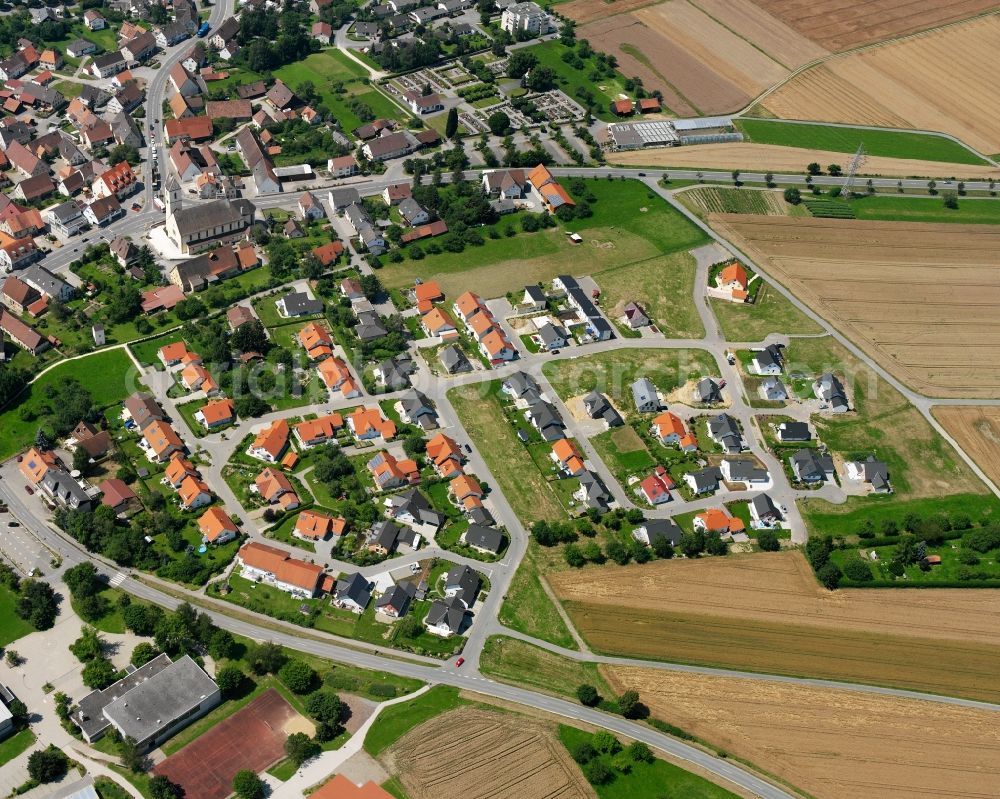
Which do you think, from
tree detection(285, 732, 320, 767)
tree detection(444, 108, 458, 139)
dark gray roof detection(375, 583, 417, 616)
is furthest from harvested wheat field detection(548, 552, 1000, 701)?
tree detection(444, 108, 458, 139)

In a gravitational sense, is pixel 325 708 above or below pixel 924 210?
below

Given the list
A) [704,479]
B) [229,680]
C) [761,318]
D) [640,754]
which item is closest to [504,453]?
[704,479]

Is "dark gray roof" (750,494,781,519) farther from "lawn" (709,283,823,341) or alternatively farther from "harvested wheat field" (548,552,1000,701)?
"lawn" (709,283,823,341)

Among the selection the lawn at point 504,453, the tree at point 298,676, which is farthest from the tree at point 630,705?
the tree at point 298,676

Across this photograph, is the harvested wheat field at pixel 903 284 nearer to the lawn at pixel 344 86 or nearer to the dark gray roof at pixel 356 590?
the lawn at pixel 344 86

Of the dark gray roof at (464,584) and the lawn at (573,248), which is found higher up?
the lawn at (573,248)

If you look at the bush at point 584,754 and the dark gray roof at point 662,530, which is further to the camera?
the dark gray roof at point 662,530

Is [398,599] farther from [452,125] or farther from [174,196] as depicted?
[452,125]
